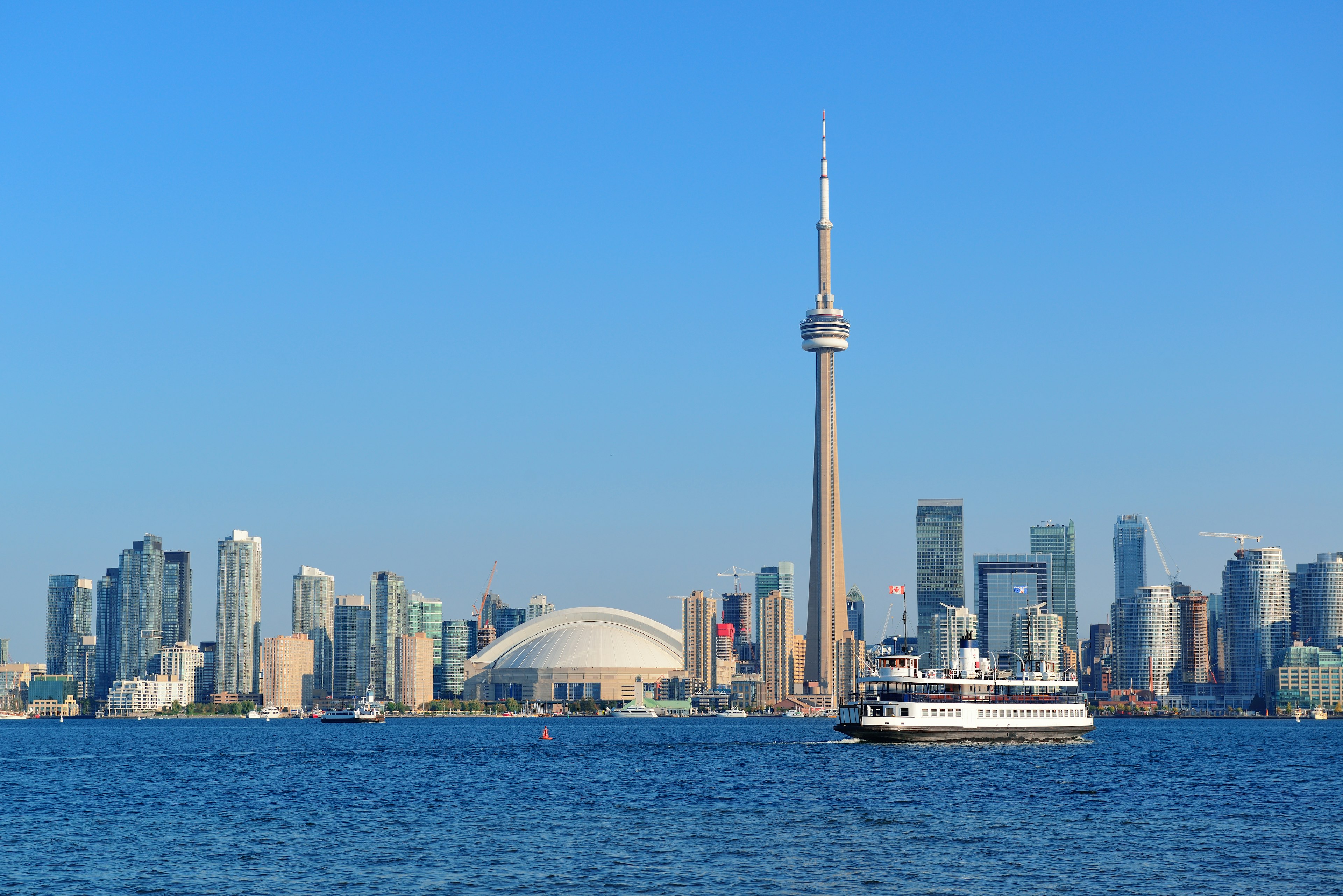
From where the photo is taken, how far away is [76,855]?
69.9 m

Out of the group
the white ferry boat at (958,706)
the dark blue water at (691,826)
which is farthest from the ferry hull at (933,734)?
the dark blue water at (691,826)

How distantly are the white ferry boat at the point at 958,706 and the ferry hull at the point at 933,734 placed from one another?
4 cm

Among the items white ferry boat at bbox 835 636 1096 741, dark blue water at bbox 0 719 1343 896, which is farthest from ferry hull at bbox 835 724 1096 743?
dark blue water at bbox 0 719 1343 896

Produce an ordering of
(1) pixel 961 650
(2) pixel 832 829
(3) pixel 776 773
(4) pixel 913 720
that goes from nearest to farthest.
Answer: (2) pixel 832 829, (3) pixel 776 773, (4) pixel 913 720, (1) pixel 961 650

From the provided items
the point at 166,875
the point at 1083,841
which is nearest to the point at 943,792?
the point at 1083,841

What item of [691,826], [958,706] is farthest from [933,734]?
[691,826]

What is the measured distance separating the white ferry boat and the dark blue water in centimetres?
261

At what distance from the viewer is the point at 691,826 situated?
261 feet

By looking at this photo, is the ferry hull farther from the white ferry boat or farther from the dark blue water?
the dark blue water

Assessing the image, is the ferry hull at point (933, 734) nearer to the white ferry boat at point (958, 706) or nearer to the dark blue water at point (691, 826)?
the white ferry boat at point (958, 706)

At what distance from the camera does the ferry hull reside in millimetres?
136000

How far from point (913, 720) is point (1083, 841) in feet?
206

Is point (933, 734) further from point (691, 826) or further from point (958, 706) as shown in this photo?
point (691, 826)

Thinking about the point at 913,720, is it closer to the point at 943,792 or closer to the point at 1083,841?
the point at 943,792
